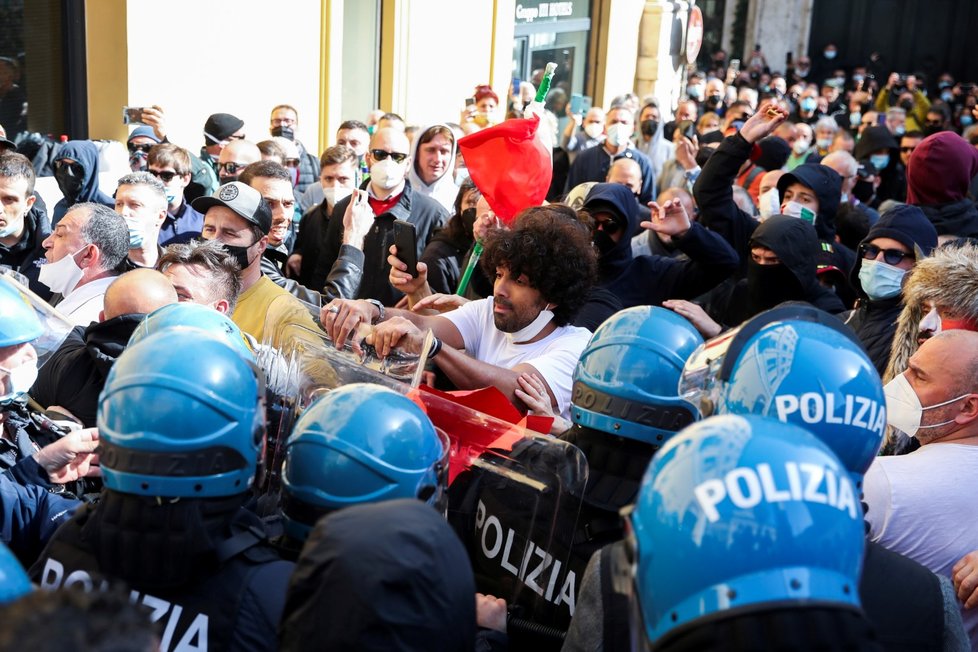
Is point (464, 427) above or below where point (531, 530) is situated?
above

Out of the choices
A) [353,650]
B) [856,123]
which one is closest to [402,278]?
[353,650]

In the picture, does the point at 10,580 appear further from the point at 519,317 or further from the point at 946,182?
the point at 946,182

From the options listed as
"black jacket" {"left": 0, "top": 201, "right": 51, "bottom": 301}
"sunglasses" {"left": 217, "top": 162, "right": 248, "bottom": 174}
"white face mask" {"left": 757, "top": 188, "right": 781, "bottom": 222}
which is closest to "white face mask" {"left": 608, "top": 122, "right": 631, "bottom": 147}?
"white face mask" {"left": 757, "top": 188, "right": 781, "bottom": 222}

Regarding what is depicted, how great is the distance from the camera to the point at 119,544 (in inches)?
73.8

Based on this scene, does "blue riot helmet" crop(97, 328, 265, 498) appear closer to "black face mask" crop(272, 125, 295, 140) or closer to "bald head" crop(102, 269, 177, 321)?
"bald head" crop(102, 269, 177, 321)

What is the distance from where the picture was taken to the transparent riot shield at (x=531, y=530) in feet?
7.64

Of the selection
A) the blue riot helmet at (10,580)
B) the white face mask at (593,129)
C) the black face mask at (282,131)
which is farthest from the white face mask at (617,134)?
the blue riot helmet at (10,580)

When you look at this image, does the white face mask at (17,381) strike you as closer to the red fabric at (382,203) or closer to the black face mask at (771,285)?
the black face mask at (771,285)

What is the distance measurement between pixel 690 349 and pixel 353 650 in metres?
1.17

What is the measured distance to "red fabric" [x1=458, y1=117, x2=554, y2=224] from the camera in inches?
173

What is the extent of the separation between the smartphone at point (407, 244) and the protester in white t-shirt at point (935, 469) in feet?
6.33

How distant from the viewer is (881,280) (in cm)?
429

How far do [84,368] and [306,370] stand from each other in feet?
3.13

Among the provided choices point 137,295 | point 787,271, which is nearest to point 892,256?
point 787,271
